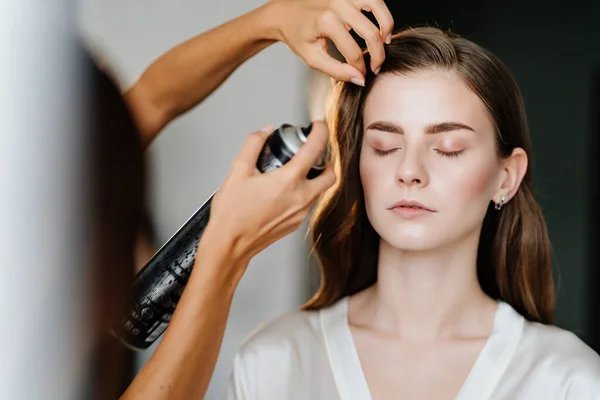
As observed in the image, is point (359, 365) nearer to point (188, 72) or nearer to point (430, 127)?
point (430, 127)

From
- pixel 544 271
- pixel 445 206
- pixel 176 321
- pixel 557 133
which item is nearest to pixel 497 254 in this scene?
pixel 544 271

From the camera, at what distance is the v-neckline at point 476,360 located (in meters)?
1.06

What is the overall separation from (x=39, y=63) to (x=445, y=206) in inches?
25.5

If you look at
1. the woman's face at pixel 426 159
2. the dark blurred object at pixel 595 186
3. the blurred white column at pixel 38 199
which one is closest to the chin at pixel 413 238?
the woman's face at pixel 426 159

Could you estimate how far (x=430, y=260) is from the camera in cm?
111

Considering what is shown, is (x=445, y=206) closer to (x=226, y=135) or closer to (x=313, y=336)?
(x=313, y=336)

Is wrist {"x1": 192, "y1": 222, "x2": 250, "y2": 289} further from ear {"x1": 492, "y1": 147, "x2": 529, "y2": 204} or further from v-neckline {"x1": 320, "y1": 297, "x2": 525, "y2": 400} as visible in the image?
ear {"x1": 492, "y1": 147, "x2": 529, "y2": 204}

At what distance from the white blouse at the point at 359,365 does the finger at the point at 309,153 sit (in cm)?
37

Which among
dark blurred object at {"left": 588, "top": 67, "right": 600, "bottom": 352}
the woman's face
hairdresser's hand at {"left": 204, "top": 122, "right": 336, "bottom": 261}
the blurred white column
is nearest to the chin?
the woman's face

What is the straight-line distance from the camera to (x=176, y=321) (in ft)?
2.74

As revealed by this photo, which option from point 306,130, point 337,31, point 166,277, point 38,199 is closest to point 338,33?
point 337,31

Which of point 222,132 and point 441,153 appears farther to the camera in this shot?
point 222,132

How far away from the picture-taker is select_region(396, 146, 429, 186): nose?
101cm

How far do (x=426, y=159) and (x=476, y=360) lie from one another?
298 millimetres
